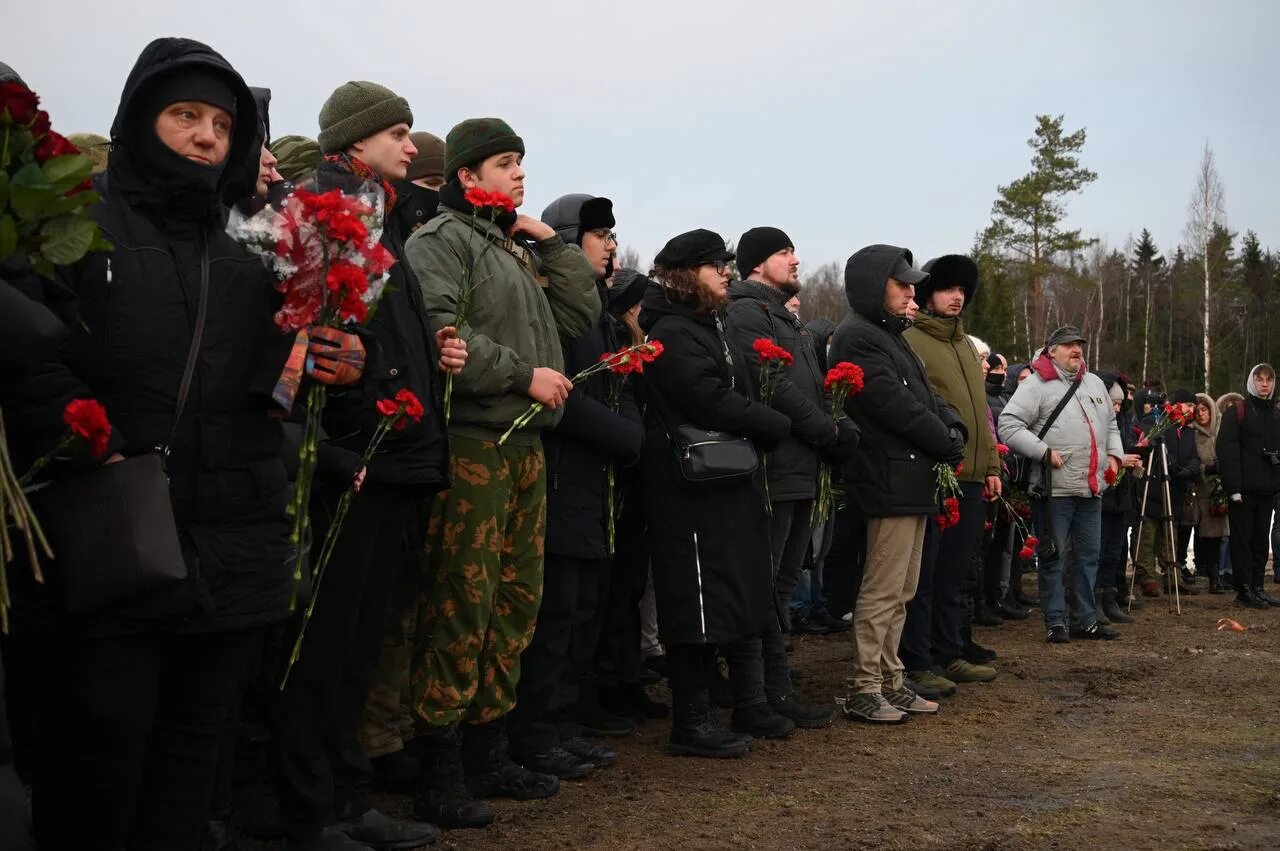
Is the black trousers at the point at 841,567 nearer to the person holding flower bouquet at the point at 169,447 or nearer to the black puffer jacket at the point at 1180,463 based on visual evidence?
the black puffer jacket at the point at 1180,463

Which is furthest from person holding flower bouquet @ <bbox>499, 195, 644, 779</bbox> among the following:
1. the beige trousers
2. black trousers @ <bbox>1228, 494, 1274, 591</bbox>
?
black trousers @ <bbox>1228, 494, 1274, 591</bbox>

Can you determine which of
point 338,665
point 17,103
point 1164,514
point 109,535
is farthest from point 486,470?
point 1164,514

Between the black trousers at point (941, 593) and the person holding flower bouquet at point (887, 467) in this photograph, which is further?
the black trousers at point (941, 593)

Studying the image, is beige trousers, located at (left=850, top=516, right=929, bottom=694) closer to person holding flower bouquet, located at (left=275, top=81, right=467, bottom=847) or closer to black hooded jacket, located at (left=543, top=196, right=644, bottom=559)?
black hooded jacket, located at (left=543, top=196, right=644, bottom=559)

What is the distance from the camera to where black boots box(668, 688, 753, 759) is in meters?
6.21

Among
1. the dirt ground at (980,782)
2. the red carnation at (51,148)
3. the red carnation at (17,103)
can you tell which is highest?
the red carnation at (17,103)

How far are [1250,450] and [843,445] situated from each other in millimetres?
8102

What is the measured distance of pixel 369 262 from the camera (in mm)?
3547

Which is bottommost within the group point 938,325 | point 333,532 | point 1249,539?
point 1249,539

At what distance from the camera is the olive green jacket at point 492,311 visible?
499 cm

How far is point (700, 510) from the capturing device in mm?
6203

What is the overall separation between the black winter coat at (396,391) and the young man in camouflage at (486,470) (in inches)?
17.4

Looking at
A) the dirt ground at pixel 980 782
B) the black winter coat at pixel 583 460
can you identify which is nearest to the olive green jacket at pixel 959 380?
the dirt ground at pixel 980 782

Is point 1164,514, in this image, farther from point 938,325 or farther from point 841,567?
point 938,325
